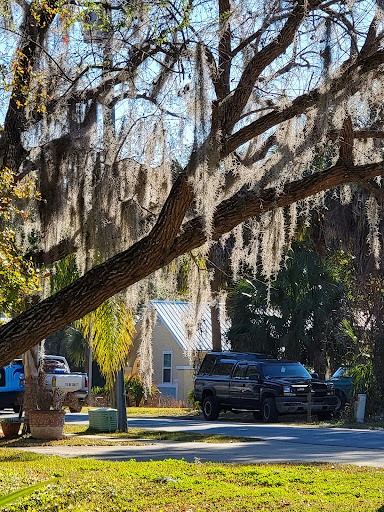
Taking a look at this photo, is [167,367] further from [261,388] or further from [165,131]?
[165,131]

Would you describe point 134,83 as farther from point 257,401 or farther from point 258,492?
point 257,401

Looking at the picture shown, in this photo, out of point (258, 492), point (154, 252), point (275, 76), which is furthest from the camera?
point (275, 76)

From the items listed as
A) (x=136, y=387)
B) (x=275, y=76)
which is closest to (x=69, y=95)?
(x=275, y=76)

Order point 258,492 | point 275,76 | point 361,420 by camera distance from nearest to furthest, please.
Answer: point 258,492, point 275,76, point 361,420

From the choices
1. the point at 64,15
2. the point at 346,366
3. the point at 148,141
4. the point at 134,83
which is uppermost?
the point at 64,15

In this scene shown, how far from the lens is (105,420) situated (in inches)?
635

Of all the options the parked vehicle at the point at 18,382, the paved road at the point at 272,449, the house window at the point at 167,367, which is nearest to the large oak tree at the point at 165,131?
the paved road at the point at 272,449

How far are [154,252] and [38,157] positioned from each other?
298cm

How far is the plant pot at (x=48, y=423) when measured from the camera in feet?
46.6

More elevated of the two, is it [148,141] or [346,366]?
[148,141]

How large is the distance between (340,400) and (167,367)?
527 inches

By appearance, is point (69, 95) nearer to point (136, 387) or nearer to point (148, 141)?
point (148, 141)

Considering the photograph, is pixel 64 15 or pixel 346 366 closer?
pixel 64 15

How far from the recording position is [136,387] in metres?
29.6
